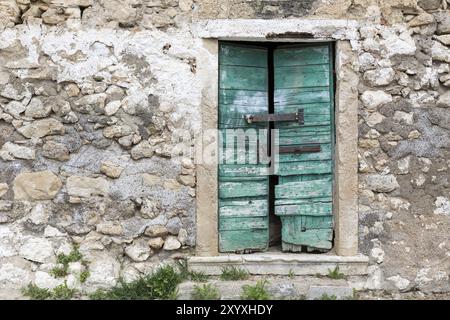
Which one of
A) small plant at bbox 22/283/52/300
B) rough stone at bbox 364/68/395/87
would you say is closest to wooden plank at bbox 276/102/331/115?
rough stone at bbox 364/68/395/87

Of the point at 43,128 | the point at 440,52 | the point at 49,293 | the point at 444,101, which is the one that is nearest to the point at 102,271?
the point at 49,293

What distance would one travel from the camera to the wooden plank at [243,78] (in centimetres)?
431

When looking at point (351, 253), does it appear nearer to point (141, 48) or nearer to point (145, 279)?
point (145, 279)

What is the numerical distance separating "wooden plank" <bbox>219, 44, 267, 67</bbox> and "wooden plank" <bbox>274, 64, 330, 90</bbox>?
0.51ft

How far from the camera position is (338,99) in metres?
4.24

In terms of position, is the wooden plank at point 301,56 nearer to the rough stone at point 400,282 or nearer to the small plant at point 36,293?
the rough stone at point 400,282

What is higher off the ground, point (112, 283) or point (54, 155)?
point (54, 155)

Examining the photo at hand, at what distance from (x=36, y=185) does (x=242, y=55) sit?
1.78m

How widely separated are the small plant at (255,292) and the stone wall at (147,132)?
21.3 inches

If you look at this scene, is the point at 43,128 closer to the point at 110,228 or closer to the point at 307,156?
the point at 110,228

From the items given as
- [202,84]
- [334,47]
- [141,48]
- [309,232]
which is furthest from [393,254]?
[141,48]

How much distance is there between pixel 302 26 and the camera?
419 cm

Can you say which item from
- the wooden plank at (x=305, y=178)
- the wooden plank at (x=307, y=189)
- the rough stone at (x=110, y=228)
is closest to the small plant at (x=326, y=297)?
the wooden plank at (x=307, y=189)

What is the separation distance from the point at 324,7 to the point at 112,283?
2.50 meters
